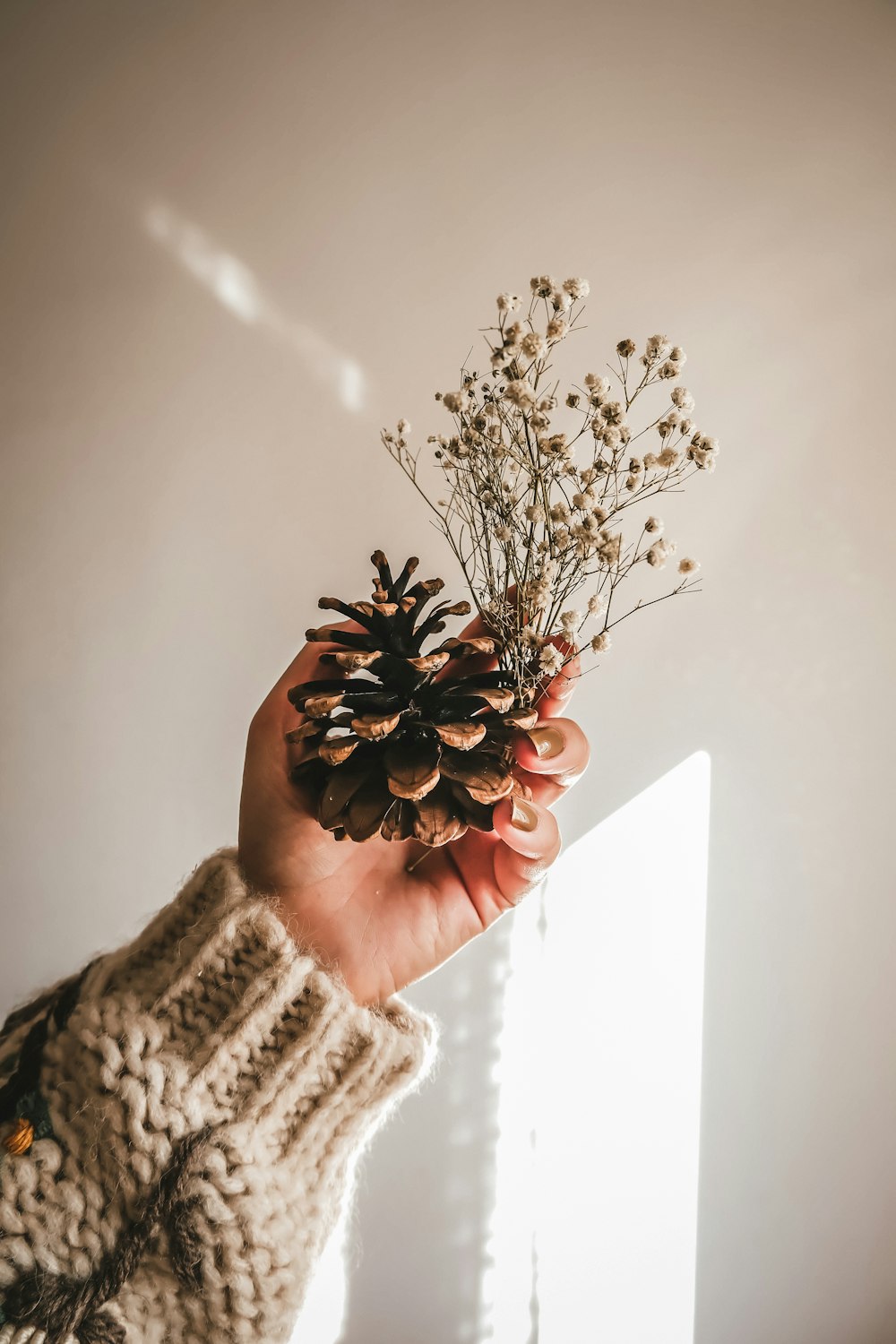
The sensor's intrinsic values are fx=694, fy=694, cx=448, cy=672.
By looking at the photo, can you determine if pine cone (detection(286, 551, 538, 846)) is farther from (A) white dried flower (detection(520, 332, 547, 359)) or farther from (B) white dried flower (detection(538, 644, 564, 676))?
(A) white dried flower (detection(520, 332, 547, 359))

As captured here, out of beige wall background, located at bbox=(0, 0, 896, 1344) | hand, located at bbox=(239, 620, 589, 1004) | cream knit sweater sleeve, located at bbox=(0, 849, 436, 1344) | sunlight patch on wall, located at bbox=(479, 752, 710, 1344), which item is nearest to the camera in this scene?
cream knit sweater sleeve, located at bbox=(0, 849, 436, 1344)

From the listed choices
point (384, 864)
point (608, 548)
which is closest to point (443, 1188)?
point (384, 864)

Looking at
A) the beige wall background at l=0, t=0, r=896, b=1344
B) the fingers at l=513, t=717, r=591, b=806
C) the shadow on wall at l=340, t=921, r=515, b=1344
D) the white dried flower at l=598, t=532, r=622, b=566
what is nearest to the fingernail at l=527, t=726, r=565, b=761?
the fingers at l=513, t=717, r=591, b=806

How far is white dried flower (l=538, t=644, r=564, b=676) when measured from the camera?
607 mm

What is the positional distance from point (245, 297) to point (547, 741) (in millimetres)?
850

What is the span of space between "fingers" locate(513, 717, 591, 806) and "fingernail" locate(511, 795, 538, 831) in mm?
38

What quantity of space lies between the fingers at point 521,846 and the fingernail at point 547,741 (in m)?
0.05

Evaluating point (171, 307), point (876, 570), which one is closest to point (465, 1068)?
point (876, 570)

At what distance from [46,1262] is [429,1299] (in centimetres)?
95

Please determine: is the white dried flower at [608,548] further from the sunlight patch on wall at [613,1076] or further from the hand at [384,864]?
the sunlight patch on wall at [613,1076]

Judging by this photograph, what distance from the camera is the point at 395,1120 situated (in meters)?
1.17

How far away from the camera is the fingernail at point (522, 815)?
0.60 m

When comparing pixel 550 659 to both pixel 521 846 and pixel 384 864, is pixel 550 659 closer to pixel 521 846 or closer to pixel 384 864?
pixel 521 846

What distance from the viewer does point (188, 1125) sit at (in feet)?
1.84
